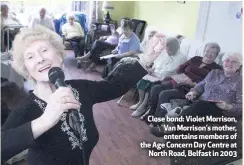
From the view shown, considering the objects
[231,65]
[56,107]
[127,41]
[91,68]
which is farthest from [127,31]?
[56,107]

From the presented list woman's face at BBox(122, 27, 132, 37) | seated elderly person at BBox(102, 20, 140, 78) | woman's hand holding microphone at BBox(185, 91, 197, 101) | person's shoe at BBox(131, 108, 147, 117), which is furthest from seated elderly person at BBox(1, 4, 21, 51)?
woman's face at BBox(122, 27, 132, 37)

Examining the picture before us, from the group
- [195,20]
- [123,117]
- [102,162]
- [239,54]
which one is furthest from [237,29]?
[102,162]

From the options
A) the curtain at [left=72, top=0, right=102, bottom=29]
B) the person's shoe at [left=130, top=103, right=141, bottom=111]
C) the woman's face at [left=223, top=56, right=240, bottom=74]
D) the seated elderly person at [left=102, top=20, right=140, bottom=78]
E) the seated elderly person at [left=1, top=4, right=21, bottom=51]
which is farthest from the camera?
the curtain at [left=72, top=0, right=102, bottom=29]

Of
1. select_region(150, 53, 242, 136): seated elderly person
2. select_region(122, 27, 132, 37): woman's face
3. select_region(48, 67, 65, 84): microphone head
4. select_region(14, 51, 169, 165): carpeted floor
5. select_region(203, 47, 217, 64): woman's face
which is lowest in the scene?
select_region(14, 51, 169, 165): carpeted floor

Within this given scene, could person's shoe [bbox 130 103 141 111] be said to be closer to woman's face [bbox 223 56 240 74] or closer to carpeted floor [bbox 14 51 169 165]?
carpeted floor [bbox 14 51 169 165]

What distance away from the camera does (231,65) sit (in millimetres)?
1218

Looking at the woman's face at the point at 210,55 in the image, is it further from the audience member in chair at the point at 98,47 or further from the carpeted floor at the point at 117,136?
the audience member in chair at the point at 98,47

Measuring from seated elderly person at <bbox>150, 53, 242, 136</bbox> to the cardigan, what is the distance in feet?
1.24

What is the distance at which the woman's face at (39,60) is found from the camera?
544 mm

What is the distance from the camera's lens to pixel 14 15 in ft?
3.03

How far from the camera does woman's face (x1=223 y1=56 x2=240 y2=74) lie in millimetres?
1202

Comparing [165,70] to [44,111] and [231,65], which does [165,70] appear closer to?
[231,65]

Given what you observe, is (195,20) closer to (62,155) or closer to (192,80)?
(192,80)

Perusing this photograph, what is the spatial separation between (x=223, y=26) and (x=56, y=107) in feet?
4.80
